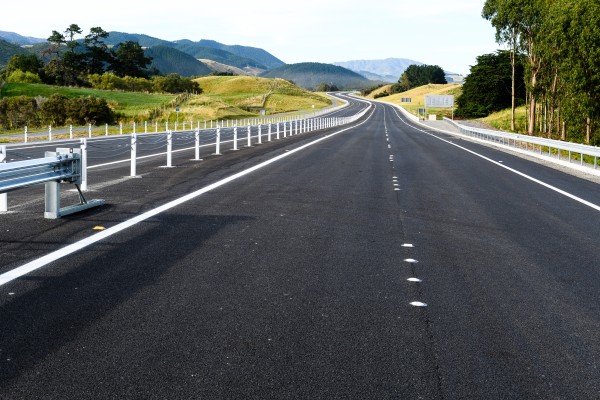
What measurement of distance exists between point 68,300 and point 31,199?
7.02m

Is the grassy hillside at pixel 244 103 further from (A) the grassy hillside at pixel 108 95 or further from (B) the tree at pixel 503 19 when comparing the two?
(B) the tree at pixel 503 19

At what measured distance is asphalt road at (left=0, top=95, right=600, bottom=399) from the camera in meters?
4.31

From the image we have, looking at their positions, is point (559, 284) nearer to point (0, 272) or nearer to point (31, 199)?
point (0, 272)

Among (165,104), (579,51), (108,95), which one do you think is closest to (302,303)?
(579,51)

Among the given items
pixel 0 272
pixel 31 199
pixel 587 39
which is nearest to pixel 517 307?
pixel 0 272

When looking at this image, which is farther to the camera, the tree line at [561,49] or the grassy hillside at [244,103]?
the grassy hillside at [244,103]

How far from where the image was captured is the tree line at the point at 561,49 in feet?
183

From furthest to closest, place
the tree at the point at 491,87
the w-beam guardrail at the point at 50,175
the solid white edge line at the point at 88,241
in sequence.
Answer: the tree at the point at 491,87
the w-beam guardrail at the point at 50,175
the solid white edge line at the point at 88,241

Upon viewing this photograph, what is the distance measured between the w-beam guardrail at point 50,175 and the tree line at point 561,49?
52410 millimetres

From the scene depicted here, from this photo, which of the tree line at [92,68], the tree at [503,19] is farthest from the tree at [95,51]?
the tree at [503,19]

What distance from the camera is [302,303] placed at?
599cm

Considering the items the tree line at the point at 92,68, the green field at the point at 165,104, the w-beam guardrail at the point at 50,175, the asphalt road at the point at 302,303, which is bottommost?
the asphalt road at the point at 302,303

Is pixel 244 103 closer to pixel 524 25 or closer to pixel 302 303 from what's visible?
pixel 524 25

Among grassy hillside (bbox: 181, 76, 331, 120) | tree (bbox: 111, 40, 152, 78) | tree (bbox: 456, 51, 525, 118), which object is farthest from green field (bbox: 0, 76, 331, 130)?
tree (bbox: 456, 51, 525, 118)
